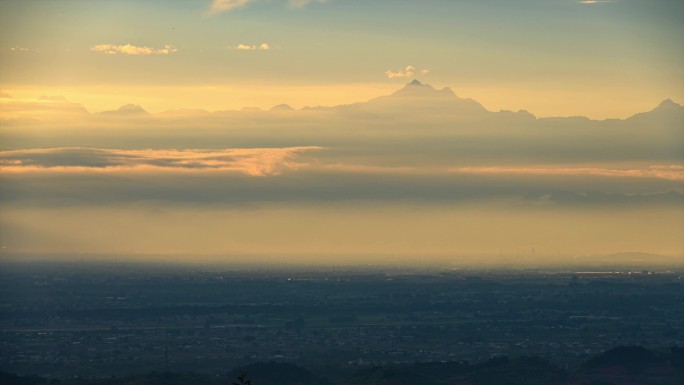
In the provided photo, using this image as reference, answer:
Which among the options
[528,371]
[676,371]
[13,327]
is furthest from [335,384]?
[13,327]

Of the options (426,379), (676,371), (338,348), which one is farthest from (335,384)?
(338,348)

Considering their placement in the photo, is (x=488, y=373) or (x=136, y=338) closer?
(x=488, y=373)

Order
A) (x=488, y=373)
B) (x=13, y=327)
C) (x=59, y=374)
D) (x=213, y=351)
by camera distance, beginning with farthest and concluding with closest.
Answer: (x=13, y=327) < (x=213, y=351) < (x=59, y=374) < (x=488, y=373)

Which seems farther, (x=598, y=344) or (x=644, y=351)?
(x=598, y=344)

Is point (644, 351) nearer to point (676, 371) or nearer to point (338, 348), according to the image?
point (676, 371)

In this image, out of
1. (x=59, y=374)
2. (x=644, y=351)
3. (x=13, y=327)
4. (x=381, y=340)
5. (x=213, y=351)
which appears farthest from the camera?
(x=13, y=327)

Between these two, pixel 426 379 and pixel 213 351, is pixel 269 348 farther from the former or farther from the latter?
pixel 426 379
